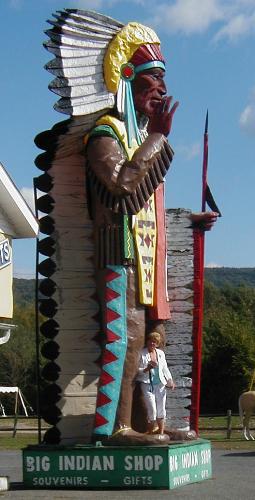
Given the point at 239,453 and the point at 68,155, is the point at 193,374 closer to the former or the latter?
the point at 68,155

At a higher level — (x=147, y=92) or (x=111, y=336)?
(x=147, y=92)

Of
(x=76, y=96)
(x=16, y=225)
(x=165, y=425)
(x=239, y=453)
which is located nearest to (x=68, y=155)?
(x=76, y=96)

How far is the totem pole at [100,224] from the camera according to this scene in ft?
43.2

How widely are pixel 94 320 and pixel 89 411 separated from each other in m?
1.17

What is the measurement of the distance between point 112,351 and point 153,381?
80cm

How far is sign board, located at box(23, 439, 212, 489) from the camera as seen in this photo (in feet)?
42.0

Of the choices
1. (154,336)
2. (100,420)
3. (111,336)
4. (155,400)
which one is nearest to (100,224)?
(111,336)

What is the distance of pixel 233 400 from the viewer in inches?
1672

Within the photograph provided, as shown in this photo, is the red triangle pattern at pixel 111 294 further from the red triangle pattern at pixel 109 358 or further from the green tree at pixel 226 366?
the green tree at pixel 226 366

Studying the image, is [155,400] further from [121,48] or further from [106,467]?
[121,48]

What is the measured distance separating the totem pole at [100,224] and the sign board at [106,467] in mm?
226

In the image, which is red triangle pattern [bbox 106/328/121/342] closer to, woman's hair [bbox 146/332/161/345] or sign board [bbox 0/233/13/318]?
woman's hair [bbox 146/332/161/345]

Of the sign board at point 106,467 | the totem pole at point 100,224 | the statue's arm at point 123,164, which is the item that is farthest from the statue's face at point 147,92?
the sign board at point 106,467

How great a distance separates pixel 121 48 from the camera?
1394 centimetres
